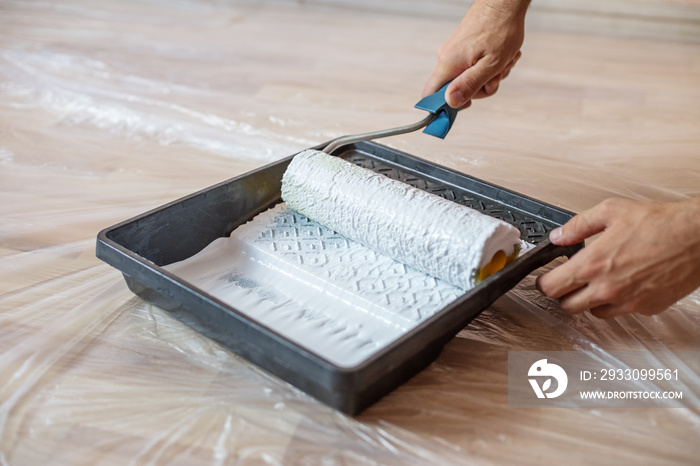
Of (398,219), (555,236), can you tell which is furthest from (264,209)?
(555,236)

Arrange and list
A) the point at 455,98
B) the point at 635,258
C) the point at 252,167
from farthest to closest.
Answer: the point at 252,167
the point at 455,98
the point at 635,258

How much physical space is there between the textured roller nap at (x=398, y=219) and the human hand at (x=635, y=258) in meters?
0.08

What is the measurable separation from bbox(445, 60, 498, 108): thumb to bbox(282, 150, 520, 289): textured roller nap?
15 centimetres

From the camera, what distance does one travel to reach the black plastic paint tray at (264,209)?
593mm

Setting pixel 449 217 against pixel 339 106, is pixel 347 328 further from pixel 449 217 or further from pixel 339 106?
pixel 339 106

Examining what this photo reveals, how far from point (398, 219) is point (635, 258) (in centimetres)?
25

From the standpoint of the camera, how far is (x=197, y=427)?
2.04ft

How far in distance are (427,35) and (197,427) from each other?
1508 millimetres

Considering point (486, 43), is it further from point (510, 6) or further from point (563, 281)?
point (563, 281)

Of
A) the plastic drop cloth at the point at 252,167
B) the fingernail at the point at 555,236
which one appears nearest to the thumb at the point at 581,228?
the fingernail at the point at 555,236

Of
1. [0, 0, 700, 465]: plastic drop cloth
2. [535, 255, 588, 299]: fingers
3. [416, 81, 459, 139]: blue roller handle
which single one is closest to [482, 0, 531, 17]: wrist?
[416, 81, 459, 139]: blue roller handle

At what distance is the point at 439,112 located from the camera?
90 centimetres

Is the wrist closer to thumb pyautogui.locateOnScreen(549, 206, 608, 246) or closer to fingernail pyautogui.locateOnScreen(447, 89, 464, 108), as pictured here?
fingernail pyautogui.locateOnScreen(447, 89, 464, 108)

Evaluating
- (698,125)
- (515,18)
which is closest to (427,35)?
(698,125)
